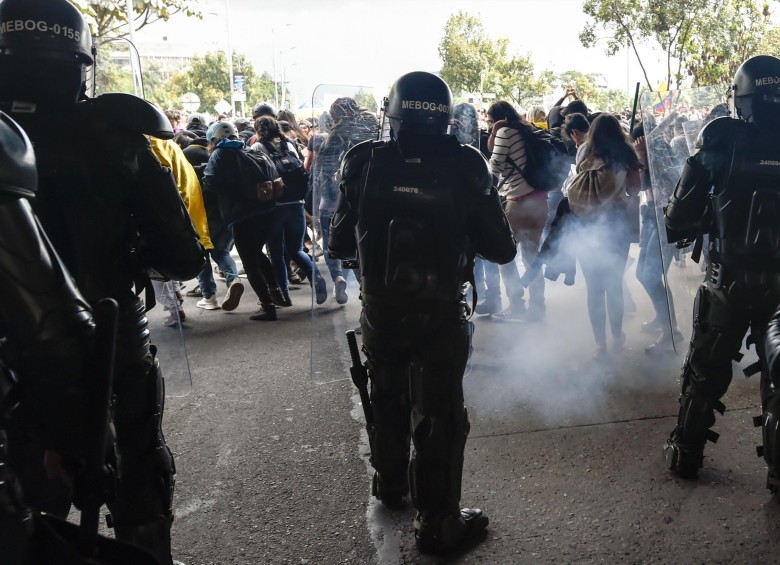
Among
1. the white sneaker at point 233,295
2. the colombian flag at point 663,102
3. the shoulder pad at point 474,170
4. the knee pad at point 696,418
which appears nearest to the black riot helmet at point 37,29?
the shoulder pad at point 474,170

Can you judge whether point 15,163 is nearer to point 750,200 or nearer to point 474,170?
point 474,170

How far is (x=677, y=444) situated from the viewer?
128 inches

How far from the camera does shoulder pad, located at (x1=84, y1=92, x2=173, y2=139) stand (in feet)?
6.77

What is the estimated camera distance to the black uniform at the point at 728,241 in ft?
9.33

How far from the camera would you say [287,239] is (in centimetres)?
676

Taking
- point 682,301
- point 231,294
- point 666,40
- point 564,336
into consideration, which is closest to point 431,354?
point 682,301

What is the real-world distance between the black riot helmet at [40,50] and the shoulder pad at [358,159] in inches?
38.0

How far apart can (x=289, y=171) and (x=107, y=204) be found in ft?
14.7

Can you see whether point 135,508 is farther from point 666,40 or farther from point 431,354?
point 666,40

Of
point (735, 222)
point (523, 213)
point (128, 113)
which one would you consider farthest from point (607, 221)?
point (128, 113)

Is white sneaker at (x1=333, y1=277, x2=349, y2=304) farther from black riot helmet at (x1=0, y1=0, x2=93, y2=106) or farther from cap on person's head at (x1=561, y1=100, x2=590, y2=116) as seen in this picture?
black riot helmet at (x1=0, y1=0, x2=93, y2=106)

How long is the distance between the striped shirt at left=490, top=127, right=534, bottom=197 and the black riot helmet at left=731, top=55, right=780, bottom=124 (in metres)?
2.68

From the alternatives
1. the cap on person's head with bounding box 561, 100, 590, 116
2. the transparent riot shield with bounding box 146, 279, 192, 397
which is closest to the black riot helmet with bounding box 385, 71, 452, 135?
the transparent riot shield with bounding box 146, 279, 192, 397

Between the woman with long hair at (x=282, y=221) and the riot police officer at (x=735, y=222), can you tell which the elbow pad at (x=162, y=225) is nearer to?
the riot police officer at (x=735, y=222)
